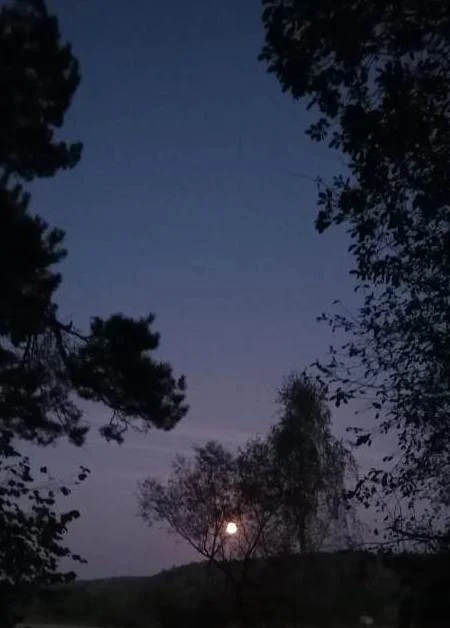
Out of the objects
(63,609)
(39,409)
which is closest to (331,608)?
(63,609)

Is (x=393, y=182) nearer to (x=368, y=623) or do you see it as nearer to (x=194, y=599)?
(x=368, y=623)

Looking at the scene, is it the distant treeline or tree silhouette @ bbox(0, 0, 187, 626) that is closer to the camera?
tree silhouette @ bbox(0, 0, 187, 626)

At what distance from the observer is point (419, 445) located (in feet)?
41.7

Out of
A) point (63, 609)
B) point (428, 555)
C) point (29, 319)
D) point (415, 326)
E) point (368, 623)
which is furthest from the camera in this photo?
point (63, 609)

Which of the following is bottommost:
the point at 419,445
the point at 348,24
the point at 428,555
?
the point at 428,555

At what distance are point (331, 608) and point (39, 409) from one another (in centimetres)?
3058

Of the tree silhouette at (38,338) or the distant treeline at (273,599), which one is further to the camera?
the distant treeline at (273,599)

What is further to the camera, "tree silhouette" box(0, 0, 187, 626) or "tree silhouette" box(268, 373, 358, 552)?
"tree silhouette" box(268, 373, 358, 552)

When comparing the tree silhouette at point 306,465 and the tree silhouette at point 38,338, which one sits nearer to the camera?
the tree silhouette at point 38,338

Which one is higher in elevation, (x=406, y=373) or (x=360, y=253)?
(x=360, y=253)

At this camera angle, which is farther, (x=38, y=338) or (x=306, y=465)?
(x=306, y=465)

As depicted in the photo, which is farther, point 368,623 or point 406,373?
point 368,623

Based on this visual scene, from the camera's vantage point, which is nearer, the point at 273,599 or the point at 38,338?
the point at 38,338

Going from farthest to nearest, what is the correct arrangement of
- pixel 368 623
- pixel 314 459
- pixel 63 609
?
pixel 63 609 → pixel 314 459 → pixel 368 623
